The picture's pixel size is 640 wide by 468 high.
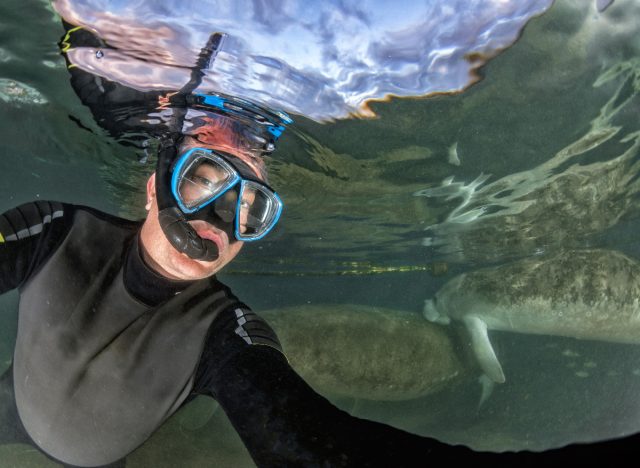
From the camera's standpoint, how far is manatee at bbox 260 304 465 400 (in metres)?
9.31

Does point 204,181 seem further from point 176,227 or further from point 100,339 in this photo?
point 100,339

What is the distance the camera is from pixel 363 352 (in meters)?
9.58

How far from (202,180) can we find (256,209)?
1.98 feet

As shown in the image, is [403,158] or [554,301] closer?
[403,158]

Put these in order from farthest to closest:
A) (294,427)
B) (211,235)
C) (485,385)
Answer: (485,385), (211,235), (294,427)

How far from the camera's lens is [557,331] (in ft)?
43.7

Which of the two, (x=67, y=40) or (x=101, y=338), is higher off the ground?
(x=67, y=40)

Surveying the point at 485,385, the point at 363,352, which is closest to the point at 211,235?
the point at 363,352

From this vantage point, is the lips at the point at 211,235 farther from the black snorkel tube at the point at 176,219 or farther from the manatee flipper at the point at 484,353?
the manatee flipper at the point at 484,353

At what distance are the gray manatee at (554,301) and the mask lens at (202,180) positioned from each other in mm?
9348

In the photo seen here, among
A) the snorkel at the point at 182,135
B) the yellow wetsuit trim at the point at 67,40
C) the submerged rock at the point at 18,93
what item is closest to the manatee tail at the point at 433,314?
the snorkel at the point at 182,135

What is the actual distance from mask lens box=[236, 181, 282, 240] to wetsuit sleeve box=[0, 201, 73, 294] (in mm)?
1519

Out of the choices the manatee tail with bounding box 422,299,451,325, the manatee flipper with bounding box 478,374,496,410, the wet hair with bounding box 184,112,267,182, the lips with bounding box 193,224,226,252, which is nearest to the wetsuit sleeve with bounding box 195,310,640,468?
the lips with bounding box 193,224,226,252

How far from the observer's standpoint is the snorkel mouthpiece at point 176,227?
3473 millimetres
